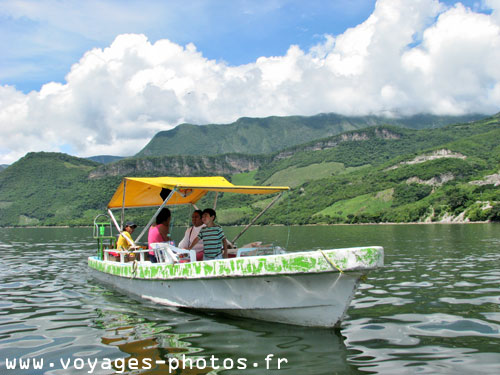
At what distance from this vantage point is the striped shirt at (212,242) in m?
10.0

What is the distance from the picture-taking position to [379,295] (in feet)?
38.0

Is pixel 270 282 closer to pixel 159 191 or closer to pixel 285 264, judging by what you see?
pixel 285 264

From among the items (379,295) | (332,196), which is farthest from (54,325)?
(332,196)

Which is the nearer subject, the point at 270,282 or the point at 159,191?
the point at 270,282

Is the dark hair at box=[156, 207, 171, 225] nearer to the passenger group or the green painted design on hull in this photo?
the passenger group

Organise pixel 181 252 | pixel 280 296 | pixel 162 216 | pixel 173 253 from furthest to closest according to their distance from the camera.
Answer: pixel 162 216
pixel 173 253
pixel 181 252
pixel 280 296

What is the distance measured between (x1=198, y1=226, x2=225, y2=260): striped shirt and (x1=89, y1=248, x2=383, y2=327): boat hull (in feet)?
3.10

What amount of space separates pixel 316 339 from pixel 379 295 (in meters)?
4.72

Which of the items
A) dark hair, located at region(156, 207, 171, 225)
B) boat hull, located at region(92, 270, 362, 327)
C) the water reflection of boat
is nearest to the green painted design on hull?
boat hull, located at region(92, 270, 362, 327)

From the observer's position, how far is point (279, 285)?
8000mm

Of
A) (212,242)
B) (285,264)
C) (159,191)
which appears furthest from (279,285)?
(159,191)

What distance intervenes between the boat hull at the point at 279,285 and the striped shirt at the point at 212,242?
945 mm

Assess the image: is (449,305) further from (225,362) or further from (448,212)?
(448,212)

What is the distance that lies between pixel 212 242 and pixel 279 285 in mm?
2575
